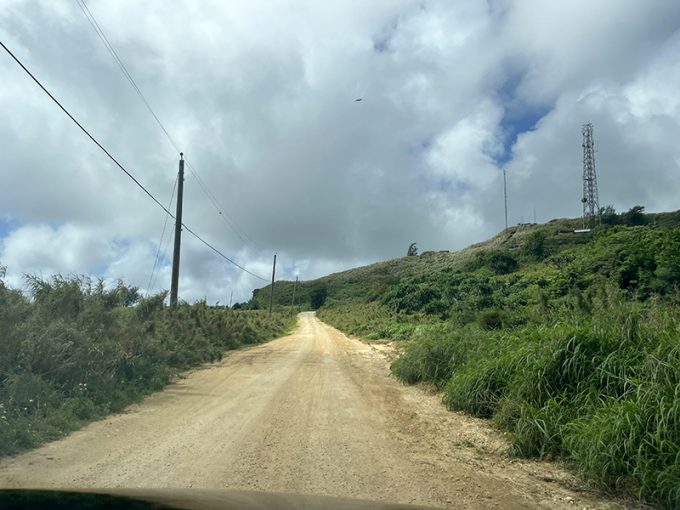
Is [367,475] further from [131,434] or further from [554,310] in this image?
[554,310]

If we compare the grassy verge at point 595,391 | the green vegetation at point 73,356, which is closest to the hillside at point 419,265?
the green vegetation at point 73,356

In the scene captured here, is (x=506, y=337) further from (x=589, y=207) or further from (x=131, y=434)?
(x=589, y=207)

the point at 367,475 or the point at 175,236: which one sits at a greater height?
the point at 175,236

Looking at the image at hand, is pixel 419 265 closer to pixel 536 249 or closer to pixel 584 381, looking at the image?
pixel 536 249

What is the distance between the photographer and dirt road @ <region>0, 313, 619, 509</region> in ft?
20.4

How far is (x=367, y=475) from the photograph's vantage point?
6660mm

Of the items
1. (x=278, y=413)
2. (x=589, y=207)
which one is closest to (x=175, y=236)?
(x=278, y=413)

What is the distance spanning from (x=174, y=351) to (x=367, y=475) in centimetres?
1333

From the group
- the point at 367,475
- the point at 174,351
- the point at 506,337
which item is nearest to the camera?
the point at 367,475

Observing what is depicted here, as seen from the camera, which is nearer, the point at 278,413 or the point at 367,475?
the point at 367,475

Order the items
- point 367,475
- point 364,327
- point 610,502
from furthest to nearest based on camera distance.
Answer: point 364,327, point 367,475, point 610,502

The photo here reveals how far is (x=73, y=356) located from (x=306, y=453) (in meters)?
6.70

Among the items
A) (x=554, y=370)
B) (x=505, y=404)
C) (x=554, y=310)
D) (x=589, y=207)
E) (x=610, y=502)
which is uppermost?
(x=589, y=207)

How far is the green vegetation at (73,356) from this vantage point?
9.28m
